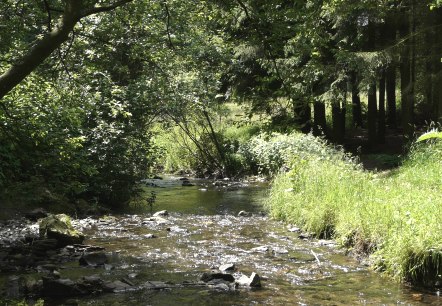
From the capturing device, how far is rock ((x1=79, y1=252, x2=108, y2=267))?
844 cm

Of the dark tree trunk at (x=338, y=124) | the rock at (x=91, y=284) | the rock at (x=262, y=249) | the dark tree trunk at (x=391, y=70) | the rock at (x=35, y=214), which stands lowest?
the rock at (x=262, y=249)

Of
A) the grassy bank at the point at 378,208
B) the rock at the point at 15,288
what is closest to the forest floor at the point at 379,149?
the grassy bank at the point at 378,208

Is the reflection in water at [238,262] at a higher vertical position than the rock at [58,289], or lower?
lower

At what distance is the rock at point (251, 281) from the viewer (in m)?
7.34

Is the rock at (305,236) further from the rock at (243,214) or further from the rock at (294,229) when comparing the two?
the rock at (243,214)

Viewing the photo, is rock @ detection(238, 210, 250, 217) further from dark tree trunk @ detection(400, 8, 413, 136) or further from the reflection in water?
dark tree trunk @ detection(400, 8, 413, 136)

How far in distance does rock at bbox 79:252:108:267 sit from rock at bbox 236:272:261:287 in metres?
2.48

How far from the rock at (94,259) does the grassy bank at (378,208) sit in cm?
440

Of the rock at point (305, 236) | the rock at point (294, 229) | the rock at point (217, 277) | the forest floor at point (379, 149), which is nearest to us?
the rock at point (217, 277)

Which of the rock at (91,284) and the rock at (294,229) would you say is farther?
the rock at (294,229)

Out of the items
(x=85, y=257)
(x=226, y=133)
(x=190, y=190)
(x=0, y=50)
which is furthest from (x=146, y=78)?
(x=226, y=133)

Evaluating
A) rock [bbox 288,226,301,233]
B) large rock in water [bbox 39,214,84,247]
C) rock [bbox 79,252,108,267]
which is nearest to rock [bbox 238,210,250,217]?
rock [bbox 288,226,301,233]

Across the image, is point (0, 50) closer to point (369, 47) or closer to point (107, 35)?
point (107, 35)

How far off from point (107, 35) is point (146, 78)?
606 centimetres
